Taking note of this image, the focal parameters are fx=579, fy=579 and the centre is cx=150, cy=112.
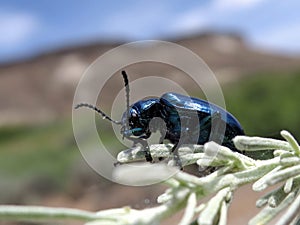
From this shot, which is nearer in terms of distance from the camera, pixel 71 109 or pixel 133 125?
pixel 133 125

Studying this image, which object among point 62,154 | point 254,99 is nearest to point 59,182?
point 62,154

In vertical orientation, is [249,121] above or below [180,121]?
below

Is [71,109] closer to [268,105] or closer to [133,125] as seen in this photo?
[268,105]

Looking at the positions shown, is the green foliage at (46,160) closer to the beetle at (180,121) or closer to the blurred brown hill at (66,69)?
the blurred brown hill at (66,69)

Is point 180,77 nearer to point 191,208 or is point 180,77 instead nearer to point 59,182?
point 59,182

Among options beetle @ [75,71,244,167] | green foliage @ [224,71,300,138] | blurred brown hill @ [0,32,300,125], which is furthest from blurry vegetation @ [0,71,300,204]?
blurred brown hill @ [0,32,300,125]

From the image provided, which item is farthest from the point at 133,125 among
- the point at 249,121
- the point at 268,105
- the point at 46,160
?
the point at 46,160
